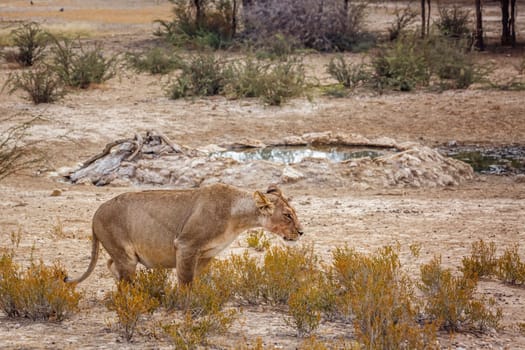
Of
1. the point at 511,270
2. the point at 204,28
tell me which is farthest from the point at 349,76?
the point at 511,270

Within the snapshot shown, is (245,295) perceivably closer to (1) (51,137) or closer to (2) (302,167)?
(2) (302,167)

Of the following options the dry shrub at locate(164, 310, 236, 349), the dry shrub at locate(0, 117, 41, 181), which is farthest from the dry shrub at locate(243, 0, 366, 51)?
the dry shrub at locate(164, 310, 236, 349)

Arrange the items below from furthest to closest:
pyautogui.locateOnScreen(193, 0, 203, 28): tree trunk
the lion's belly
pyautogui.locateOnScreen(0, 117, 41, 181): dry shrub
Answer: pyautogui.locateOnScreen(193, 0, 203, 28): tree trunk < pyautogui.locateOnScreen(0, 117, 41, 181): dry shrub < the lion's belly

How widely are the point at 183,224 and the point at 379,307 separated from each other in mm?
1698

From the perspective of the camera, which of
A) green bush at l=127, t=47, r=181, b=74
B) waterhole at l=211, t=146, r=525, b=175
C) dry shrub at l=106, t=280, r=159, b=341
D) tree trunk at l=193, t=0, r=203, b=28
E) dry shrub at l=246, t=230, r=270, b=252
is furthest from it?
tree trunk at l=193, t=0, r=203, b=28

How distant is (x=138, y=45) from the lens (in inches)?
1224

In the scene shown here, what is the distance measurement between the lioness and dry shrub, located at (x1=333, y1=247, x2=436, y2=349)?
29.3 inches

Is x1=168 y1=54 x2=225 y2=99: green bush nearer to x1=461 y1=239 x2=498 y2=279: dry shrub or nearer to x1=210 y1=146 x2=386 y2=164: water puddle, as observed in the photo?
x1=210 y1=146 x2=386 y2=164: water puddle

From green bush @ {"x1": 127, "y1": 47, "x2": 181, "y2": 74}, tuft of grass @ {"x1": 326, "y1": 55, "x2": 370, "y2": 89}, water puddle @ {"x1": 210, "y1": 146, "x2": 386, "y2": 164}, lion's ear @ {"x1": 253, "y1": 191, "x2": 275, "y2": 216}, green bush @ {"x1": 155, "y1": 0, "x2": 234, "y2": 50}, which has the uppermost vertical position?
green bush @ {"x1": 155, "y1": 0, "x2": 234, "y2": 50}

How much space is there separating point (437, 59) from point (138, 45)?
38.4 ft

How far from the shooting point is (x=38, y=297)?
24.0 feet

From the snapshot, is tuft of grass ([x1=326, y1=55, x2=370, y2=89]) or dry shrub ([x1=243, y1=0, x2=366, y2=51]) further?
dry shrub ([x1=243, y1=0, x2=366, y2=51])

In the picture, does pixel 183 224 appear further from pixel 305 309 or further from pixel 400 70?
pixel 400 70

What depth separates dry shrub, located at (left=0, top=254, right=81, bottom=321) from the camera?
286 inches
